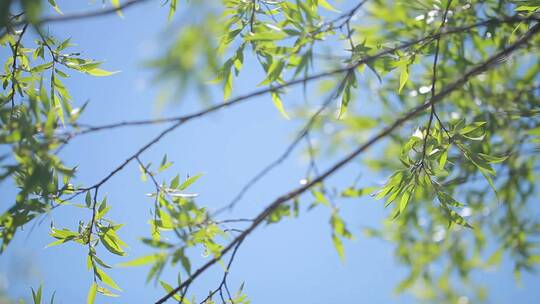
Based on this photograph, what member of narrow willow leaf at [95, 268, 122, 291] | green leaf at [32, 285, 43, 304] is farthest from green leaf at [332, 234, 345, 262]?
green leaf at [32, 285, 43, 304]

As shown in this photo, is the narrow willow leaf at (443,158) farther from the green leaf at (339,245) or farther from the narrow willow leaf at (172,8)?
the narrow willow leaf at (172,8)

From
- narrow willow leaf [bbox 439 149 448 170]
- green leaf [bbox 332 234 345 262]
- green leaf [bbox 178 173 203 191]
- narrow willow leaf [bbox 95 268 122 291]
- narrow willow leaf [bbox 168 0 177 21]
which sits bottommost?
narrow willow leaf [bbox 439 149 448 170]

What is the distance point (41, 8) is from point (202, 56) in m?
0.26

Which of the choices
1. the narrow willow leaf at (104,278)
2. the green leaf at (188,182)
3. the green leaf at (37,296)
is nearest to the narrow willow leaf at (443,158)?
the green leaf at (188,182)

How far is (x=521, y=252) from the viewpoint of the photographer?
8.09ft

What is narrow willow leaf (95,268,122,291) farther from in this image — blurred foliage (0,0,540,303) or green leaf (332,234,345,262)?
green leaf (332,234,345,262)

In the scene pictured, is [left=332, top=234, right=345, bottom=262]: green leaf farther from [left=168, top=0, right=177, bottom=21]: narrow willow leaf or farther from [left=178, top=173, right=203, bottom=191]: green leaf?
[left=168, top=0, right=177, bottom=21]: narrow willow leaf

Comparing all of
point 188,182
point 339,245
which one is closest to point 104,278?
point 188,182

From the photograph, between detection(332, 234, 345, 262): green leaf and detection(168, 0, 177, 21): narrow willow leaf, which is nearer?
detection(332, 234, 345, 262): green leaf

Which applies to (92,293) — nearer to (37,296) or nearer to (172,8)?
(37,296)

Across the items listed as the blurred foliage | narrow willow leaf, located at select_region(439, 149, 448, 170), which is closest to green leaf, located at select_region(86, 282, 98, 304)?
the blurred foliage

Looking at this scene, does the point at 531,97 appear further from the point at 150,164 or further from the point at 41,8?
the point at 41,8

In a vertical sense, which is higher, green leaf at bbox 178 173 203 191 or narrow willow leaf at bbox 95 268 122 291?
narrow willow leaf at bbox 95 268 122 291

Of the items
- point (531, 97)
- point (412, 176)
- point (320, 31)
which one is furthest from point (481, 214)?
point (320, 31)
